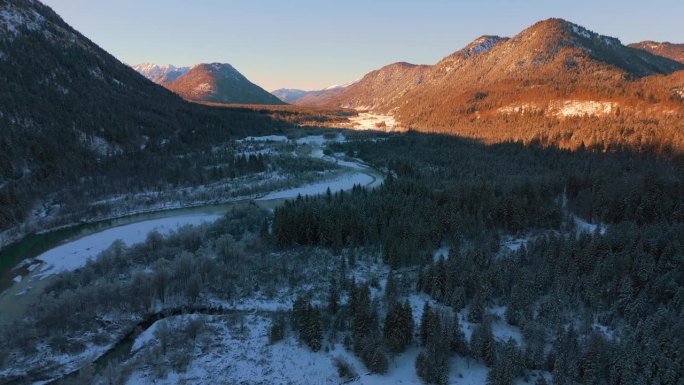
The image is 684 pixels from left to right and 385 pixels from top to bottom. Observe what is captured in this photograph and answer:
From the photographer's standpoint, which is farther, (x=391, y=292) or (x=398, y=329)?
(x=391, y=292)

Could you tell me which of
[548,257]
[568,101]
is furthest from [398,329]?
[568,101]

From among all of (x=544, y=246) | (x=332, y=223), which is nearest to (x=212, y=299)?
(x=332, y=223)

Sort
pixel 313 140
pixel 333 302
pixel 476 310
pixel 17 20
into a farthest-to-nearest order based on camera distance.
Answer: pixel 313 140, pixel 17 20, pixel 333 302, pixel 476 310

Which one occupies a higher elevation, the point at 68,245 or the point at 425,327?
the point at 68,245

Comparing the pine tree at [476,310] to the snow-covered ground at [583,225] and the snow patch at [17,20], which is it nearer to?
the snow-covered ground at [583,225]

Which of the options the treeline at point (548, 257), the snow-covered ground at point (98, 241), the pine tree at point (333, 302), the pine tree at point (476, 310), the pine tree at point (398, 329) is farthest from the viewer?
the snow-covered ground at point (98, 241)

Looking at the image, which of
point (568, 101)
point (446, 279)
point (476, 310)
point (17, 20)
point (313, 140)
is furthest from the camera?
point (313, 140)

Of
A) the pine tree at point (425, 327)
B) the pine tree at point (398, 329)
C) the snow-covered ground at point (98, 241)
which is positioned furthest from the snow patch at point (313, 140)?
the pine tree at point (425, 327)

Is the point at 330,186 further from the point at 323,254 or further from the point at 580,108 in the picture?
the point at 580,108
